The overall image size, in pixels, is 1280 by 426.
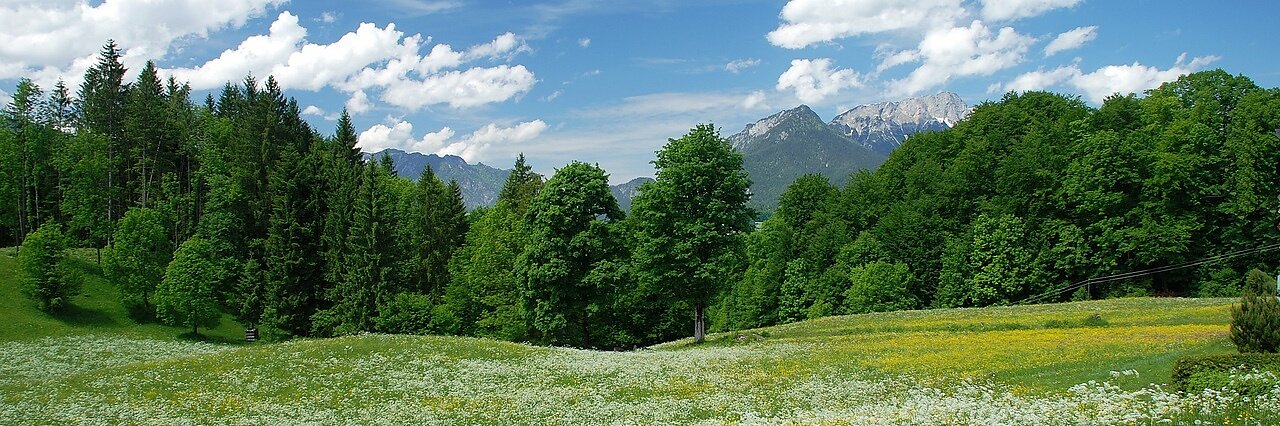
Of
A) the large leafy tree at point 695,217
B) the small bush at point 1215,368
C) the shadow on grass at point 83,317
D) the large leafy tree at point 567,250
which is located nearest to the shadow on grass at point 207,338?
the shadow on grass at point 83,317

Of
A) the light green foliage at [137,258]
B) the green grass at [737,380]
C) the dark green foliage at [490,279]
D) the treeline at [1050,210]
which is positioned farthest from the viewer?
the light green foliage at [137,258]

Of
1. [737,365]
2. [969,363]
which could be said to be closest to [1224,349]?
[969,363]

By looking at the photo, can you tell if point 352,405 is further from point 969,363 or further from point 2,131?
point 2,131

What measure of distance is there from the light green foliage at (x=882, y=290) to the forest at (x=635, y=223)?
0.20 metres

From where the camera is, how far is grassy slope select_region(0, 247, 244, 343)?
64625 millimetres

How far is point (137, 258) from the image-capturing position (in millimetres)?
73750

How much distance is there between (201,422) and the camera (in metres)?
25.3

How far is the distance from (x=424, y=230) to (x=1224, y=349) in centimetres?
6443

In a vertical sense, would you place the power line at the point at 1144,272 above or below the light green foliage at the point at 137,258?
below

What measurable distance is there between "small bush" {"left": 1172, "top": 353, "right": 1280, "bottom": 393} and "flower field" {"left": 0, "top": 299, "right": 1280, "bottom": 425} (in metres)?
0.53

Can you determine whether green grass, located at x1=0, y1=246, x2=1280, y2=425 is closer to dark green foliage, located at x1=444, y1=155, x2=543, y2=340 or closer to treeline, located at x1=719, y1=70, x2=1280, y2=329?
treeline, located at x1=719, y1=70, x2=1280, y2=329

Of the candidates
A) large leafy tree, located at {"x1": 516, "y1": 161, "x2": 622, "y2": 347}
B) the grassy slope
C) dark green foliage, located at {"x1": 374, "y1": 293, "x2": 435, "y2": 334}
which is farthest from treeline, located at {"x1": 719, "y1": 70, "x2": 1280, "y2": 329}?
the grassy slope

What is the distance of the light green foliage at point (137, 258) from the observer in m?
72.6

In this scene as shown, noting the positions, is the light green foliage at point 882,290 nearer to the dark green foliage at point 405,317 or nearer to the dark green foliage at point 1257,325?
the dark green foliage at point 405,317
